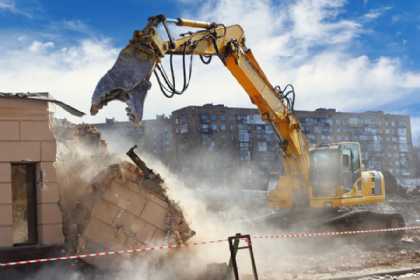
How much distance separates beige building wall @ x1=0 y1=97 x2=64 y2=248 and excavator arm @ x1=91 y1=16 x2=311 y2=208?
46.4 inches

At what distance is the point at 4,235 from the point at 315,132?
217 feet

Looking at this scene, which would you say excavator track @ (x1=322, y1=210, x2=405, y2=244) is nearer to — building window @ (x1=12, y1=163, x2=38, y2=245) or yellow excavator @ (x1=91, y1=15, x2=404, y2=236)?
yellow excavator @ (x1=91, y1=15, x2=404, y2=236)

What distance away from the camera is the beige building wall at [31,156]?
841cm

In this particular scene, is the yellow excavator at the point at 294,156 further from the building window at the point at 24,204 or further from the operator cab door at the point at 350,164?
the building window at the point at 24,204

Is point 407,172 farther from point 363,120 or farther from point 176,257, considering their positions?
point 176,257

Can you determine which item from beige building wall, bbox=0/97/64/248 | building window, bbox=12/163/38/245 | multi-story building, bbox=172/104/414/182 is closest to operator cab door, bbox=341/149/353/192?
beige building wall, bbox=0/97/64/248

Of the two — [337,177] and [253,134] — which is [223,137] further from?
[337,177]

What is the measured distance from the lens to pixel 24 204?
344 inches

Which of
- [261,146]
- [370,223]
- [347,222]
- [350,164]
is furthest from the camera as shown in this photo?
[261,146]

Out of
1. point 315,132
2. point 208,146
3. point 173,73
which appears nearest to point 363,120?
point 315,132

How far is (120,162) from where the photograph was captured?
31.1ft

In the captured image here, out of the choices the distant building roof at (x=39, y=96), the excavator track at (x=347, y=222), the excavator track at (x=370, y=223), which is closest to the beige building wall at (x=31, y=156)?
the distant building roof at (x=39, y=96)

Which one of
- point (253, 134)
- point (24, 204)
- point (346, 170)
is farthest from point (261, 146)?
point (24, 204)

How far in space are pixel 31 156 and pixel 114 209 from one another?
1.68m
